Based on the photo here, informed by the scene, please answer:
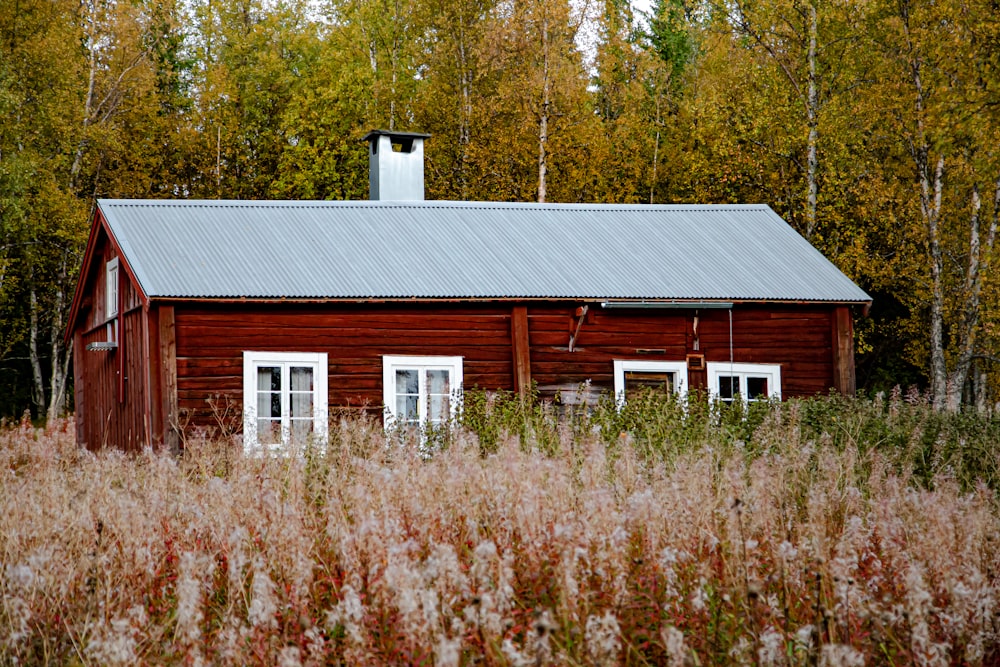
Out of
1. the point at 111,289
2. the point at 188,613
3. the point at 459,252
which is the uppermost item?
the point at 459,252

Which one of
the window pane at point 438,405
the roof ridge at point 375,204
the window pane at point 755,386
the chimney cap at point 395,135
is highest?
the chimney cap at point 395,135

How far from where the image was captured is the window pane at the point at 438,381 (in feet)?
48.3

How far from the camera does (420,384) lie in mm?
14656

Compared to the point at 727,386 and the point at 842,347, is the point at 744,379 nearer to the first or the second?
the point at 727,386

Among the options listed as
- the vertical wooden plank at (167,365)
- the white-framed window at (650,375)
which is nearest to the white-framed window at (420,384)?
the white-framed window at (650,375)

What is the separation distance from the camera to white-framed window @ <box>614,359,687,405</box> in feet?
50.0

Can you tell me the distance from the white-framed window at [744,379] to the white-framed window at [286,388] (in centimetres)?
536

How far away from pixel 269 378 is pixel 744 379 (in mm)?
6534

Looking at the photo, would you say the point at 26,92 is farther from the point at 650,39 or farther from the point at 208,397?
the point at 650,39

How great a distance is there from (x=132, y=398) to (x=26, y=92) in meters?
12.3

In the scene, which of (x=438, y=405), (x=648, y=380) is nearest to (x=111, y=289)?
(x=438, y=405)

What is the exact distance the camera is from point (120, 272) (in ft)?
50.3

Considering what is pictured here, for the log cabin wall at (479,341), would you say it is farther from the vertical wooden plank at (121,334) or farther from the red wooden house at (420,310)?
the vertical wooden plank at (121,334)

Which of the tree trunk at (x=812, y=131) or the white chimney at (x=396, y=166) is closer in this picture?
the white chimney at (x=396, y=166)
